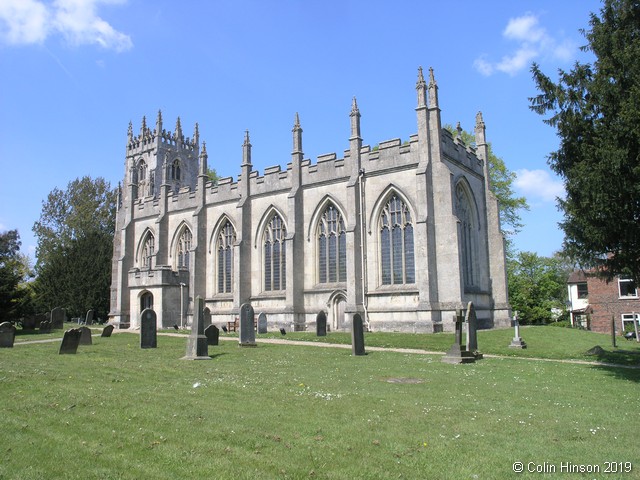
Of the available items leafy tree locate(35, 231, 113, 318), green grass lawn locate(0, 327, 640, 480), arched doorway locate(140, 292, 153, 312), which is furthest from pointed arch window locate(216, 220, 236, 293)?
green grass lawn locate(0, 327, 640, 480)

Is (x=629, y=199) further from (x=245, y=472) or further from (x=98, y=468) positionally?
(x=98, y=468)

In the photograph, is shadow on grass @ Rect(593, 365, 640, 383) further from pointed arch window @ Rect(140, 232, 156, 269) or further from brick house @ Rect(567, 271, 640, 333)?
pointed arch window @ Rect(140, 232, 156, 269)

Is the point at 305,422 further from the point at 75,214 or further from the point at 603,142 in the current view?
the point at 75,214

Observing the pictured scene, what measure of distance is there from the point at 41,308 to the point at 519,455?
160 ft

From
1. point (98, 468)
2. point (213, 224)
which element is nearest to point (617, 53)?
point (98, 468)

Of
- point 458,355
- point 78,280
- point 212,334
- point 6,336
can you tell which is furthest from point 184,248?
point 458,355

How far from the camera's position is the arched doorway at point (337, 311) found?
2962 centimetres

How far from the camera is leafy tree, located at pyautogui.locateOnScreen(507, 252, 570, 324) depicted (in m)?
44.1

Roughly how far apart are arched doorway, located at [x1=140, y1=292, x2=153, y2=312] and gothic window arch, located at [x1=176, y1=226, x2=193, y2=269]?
3.86 meters

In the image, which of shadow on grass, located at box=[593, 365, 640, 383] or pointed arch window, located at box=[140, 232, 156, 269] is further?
pointed arch window, located at box=[140, 232, 156, 269]

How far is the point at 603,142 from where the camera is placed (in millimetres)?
11352

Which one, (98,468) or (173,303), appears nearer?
(98,468)

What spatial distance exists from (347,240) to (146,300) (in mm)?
16315

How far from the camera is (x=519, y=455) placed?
5.92 m
